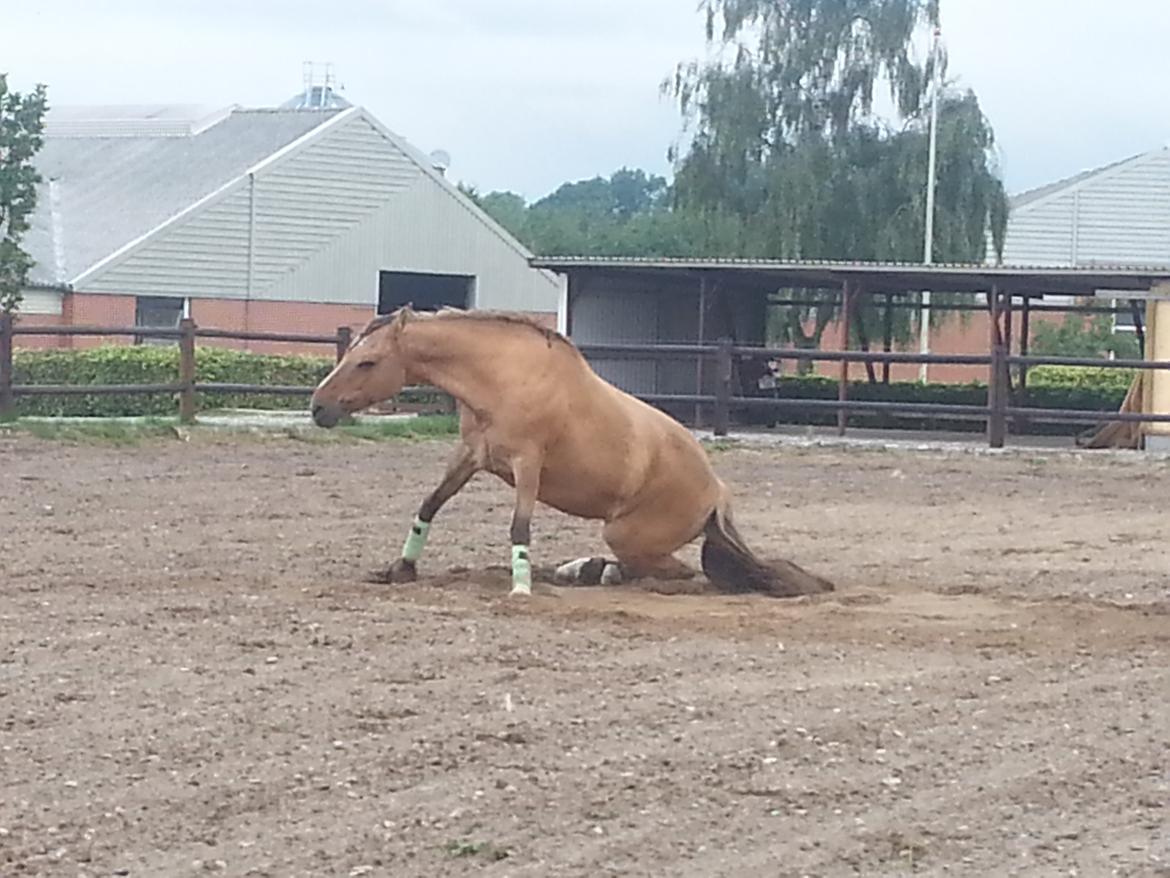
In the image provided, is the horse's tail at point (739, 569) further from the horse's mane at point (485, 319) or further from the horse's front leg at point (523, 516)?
the horse's mane at point (485, 319)

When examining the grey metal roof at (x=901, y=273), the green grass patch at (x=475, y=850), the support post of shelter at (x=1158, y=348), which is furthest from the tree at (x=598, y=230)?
the green grass patch at (x=475, y=850)

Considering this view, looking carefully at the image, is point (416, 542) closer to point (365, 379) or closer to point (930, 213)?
point (365, 379)

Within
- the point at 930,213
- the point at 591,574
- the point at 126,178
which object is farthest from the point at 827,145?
the point at 591,574

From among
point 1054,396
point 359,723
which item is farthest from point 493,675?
point 1054,396

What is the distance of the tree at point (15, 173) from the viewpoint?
32.1m

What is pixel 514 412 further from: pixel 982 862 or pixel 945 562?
pixel 982 862

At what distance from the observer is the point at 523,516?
963cm

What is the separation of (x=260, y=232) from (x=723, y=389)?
21442 millimetres

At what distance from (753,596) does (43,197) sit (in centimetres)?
3478

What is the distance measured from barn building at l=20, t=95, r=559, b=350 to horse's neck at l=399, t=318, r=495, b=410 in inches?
1133

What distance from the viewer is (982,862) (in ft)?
17.0

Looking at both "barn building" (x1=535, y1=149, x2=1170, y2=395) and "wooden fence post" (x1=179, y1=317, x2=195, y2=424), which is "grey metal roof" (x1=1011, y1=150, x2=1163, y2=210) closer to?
"barn building" (x1=535, y1=149, x2=1170, y2=395)

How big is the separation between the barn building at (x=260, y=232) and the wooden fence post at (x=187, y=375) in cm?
1770

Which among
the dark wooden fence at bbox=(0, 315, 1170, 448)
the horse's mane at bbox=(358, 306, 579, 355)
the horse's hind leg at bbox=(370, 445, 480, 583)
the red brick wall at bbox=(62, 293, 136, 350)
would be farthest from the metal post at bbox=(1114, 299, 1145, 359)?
the red brick wall at bbox=(62, 293, 136, 350)
